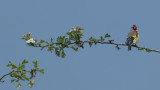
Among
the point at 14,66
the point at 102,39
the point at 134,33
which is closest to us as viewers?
the point at 14,66

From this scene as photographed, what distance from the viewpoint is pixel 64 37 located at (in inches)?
254

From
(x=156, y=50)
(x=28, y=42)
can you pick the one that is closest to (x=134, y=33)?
(x=156, y=50)

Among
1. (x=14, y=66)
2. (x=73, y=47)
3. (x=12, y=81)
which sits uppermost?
(x=73, y=47)

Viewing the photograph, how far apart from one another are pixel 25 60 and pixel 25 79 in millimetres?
453

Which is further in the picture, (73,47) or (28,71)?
(73,47)

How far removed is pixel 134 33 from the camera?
14.2 meters

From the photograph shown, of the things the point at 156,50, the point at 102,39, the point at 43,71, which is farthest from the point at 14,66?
the point at 156,50

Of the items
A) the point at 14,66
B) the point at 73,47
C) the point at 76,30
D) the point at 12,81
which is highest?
the point at 76,30

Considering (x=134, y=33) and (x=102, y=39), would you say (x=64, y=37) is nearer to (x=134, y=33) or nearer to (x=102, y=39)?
(x=102, y=39)

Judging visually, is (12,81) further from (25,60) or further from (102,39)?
(102,39)

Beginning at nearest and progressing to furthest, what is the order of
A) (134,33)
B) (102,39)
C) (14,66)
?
(14,66), (102,39), (134,33)

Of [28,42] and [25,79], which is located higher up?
[28,42]

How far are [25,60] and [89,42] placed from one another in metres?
1.61

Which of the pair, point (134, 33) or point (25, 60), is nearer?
point (25, 60)
